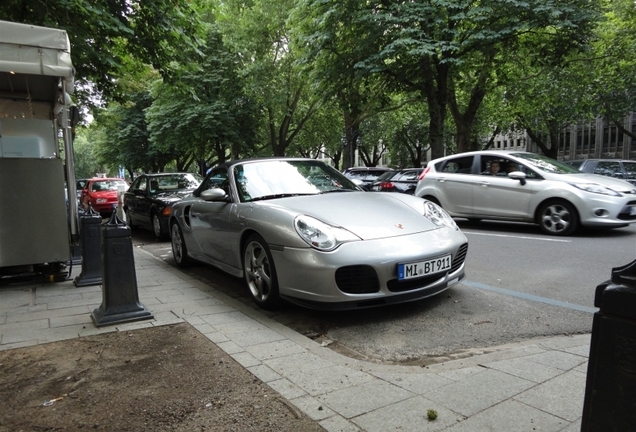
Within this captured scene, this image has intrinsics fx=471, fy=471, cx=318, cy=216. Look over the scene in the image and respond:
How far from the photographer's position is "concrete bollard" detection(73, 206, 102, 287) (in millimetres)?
5984

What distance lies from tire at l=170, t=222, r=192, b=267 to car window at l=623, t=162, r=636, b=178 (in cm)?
1353

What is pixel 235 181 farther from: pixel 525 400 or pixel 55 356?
pixel 525 400

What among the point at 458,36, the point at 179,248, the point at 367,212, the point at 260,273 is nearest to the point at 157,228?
the point at 179,248

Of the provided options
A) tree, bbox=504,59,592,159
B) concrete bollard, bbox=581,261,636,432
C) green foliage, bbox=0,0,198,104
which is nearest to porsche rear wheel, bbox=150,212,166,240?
green foliage, bbox=0,0,198,104

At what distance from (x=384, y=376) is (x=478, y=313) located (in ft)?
5.66

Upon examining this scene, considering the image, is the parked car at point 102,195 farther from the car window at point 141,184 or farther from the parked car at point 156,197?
the parked car at point 156,197

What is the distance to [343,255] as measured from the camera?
3.93 meters

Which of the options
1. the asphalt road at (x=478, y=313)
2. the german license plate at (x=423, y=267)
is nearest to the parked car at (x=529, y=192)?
the asphalt road at (x=478, y=313)

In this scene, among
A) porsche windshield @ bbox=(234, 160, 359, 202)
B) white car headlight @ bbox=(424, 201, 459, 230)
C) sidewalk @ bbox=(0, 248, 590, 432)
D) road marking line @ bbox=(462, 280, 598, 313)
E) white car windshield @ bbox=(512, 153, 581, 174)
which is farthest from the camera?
white car windshield @ bbox=(512, 153, 581, 174)

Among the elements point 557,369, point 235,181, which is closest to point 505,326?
point 557,369

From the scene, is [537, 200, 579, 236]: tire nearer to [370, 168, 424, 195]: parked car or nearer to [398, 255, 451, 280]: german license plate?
[398, 255, 451, 280]: german license plate

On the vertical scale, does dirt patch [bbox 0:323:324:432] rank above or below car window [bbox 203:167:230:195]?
below

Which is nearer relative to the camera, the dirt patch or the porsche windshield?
the dirt patch

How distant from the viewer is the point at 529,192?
29.2 ft
